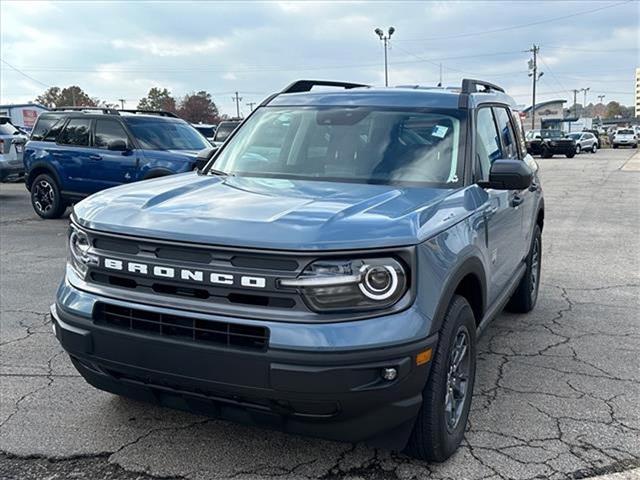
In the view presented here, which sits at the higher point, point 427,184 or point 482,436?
point 427,184

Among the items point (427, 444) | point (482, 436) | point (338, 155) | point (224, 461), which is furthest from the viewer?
point (338, 155)

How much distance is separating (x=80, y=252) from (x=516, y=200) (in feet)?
9.79

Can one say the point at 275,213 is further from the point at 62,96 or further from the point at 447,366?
the point at 62,96

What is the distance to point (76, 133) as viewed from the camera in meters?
11.0

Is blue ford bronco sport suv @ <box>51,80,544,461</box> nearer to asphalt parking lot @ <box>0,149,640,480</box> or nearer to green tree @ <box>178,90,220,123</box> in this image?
asphalt parking lot @ <box>0,149,640,480</box>

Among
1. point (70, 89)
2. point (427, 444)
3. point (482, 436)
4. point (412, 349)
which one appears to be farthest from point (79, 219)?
point (70, 89)

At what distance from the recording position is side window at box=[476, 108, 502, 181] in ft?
12.8

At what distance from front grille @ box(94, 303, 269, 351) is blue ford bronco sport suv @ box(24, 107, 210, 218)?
23.4 feet

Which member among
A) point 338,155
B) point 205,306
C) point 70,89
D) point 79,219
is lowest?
point 205,306

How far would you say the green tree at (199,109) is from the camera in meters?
87.5

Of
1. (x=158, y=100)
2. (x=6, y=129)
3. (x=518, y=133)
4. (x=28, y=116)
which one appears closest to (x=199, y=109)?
(x=158, y=100)

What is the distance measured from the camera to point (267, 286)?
2.54m

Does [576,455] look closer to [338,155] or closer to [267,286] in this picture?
[267,286]

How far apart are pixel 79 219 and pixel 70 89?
93.9 m
